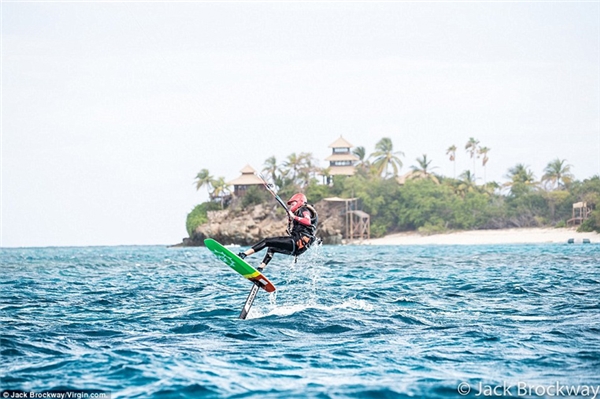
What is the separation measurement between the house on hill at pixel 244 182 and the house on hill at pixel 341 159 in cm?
1441

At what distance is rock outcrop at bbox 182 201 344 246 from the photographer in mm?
116062

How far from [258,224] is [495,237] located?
34301mm

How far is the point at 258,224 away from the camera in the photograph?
11712 centimetres

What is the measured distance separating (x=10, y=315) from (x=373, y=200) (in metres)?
109

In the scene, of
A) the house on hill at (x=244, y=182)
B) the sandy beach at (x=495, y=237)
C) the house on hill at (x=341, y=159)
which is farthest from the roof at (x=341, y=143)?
the sandy beach at (x=495, y=237)

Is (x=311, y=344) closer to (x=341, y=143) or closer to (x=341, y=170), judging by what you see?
(x=341, y=170)

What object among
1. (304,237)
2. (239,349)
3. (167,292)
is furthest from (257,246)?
(167,292)

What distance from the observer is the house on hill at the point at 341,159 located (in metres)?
134

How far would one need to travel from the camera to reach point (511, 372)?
36.8ft

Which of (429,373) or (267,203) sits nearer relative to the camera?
(429,373)

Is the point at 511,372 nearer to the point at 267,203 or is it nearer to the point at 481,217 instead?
the point at 267,203

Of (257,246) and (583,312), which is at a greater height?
(257,246)

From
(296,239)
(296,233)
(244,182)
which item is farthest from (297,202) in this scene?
(244,182)

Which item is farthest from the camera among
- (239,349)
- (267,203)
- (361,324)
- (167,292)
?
(267,203)
